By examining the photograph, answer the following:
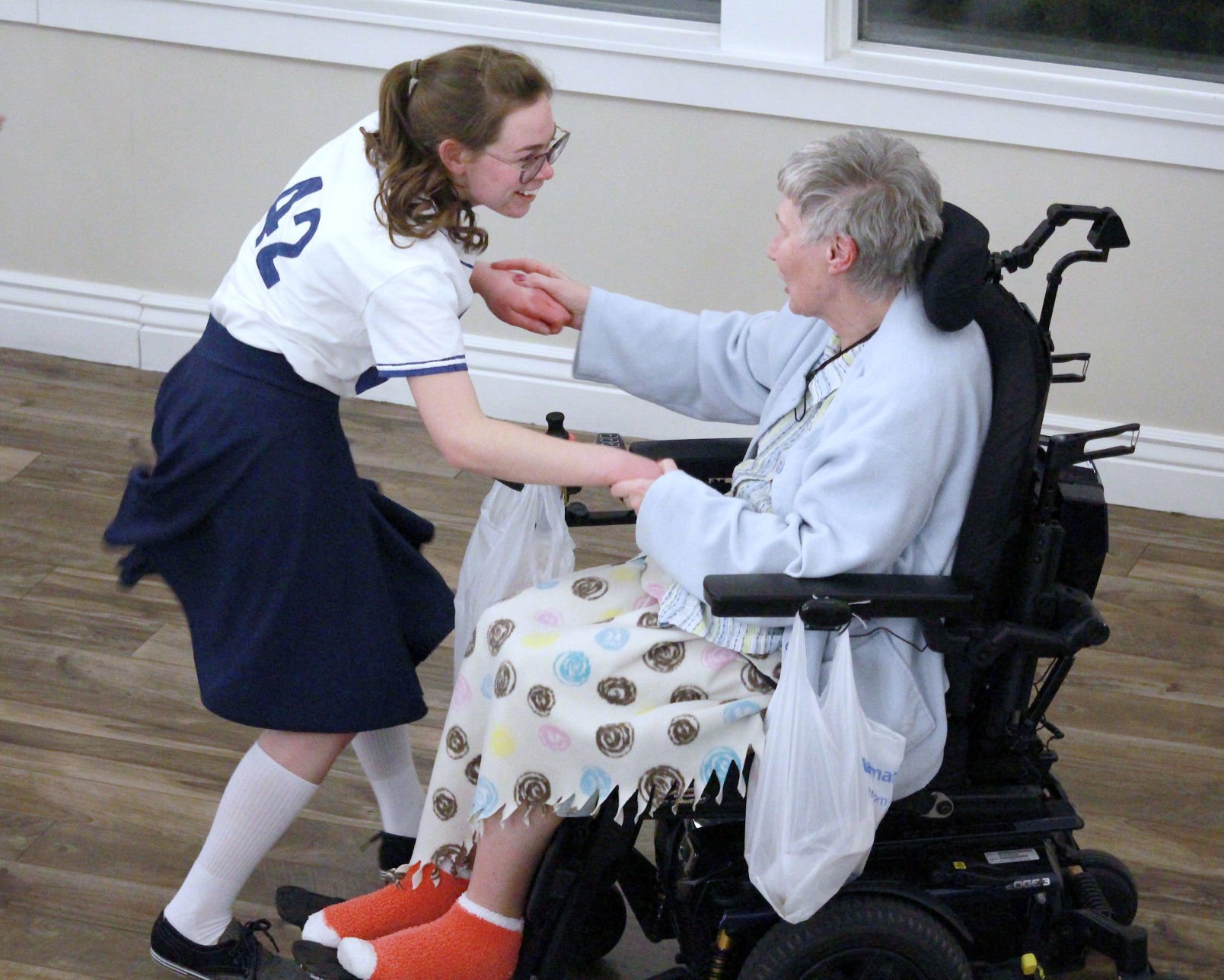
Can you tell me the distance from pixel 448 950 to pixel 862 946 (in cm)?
48

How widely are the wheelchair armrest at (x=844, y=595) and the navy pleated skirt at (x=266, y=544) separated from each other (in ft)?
1.64

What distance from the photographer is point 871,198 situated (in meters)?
1.61

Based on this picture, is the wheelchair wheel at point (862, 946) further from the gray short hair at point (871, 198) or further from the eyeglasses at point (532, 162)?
the eyeglasses at point (532, 162)

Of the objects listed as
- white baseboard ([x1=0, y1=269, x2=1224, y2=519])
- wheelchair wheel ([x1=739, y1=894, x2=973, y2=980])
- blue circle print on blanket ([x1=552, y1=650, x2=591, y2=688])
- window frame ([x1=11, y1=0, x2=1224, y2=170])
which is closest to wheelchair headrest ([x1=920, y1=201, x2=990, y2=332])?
blue circle print on blanket ([x1=552, y1=650, x2=591, y2=688])

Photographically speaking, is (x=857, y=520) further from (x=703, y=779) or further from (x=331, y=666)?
(x=331, y=666)

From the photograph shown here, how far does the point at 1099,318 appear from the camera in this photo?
322cm

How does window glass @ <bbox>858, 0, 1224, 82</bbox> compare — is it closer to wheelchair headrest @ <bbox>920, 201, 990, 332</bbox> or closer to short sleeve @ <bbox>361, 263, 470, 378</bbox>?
wheelchair headrest @ <bbox>920, 201, 990, 332</bbox>

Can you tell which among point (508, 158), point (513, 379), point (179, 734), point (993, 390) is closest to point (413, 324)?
point (508, 158)

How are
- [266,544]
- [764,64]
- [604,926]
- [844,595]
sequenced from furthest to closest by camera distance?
[764,64]
[604,926]
[266,544]
[844,595]

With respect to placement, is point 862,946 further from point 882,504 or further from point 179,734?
point 179,734

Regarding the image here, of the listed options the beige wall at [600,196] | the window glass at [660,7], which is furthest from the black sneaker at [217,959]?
the window glass at [660,7]

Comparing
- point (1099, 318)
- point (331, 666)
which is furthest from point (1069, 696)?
point (331, 666)

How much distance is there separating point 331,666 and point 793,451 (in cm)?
62

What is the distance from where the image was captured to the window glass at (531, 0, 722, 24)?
3.34m
